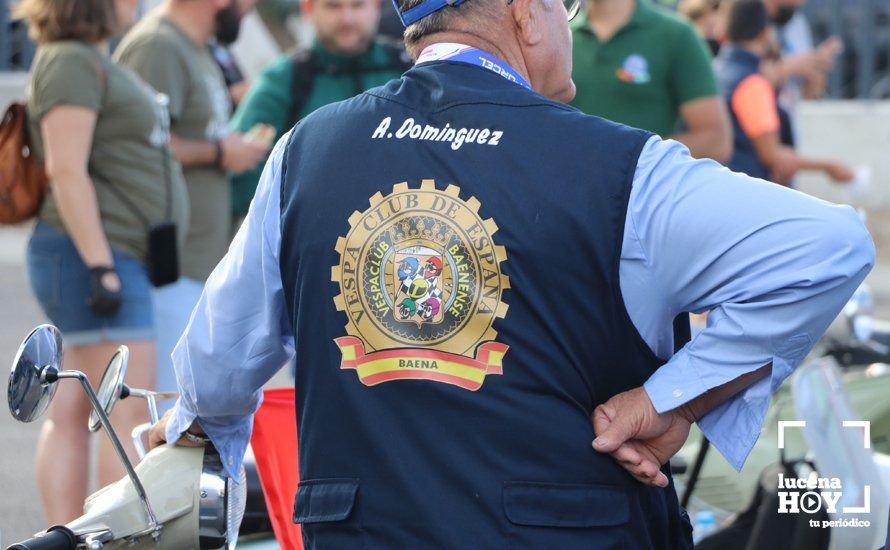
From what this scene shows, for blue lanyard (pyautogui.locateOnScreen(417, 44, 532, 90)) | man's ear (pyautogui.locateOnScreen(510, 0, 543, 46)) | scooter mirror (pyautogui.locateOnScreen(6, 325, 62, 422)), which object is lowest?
scooter mirror (pyautogui.locateOnScreen(6, 325, 62, 422))

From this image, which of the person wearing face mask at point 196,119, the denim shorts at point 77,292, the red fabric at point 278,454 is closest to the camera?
the red fabric at point 278,454

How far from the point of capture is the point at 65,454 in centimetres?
450

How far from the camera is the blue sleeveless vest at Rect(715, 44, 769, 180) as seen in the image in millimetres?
6482

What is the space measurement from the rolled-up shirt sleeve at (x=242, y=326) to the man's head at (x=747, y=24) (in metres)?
4.79

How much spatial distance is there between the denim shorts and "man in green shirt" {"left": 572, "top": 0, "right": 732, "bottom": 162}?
79.4 inches

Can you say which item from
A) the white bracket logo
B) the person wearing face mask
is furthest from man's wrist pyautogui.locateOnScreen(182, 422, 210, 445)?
the person wearing face mask

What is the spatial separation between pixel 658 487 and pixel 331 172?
74cm

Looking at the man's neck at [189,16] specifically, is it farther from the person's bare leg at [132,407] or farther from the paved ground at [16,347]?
the paved ground at [16,347]

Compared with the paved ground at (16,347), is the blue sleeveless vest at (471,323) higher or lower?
higher

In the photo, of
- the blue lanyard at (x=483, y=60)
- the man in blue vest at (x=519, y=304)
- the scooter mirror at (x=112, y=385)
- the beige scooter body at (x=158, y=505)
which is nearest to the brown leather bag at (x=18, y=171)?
the scooter mirror at (x=112, y=385)

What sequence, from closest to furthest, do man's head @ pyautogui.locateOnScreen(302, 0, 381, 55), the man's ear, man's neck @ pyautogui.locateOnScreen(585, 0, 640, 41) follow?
the man's ear → man's head @ pyautogui.locateOnScreen(302, 0, 381, 55) → man's neck @ pyautogui.locateOnScreen(585, 0, 640, 41)

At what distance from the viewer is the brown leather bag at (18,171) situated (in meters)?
4.45

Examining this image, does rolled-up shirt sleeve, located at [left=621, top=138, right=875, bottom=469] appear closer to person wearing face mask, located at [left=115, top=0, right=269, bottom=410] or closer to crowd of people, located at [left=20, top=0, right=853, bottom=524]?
crowd of people, located at [left=20, top=0, right=853, bottom=524]

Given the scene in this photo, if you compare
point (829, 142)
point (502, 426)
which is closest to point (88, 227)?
point (502, 426)
